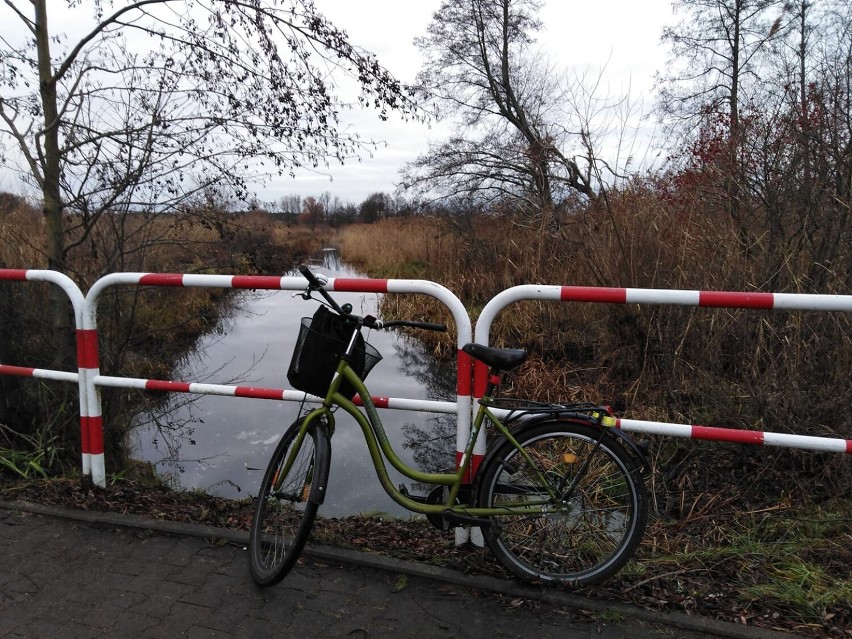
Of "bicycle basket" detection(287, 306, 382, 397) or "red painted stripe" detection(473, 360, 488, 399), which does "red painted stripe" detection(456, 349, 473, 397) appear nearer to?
"red painted stripe" detection(473, 360, 488, 399)

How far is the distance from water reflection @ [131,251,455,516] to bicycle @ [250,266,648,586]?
156 cm

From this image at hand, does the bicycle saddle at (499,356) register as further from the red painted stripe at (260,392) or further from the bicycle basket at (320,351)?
the red painted stripe at (260,392)

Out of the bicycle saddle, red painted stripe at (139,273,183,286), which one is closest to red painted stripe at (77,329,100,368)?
red painted stripe at (139,273,183,286)

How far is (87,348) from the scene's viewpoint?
11.4ft

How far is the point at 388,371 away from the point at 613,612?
7742mm

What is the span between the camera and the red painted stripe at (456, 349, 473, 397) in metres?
2.85

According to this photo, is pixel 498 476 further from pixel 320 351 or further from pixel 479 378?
pixel 320 351

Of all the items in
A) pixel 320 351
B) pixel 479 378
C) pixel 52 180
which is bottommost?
pixel 479 378

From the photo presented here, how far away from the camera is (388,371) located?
1018cm

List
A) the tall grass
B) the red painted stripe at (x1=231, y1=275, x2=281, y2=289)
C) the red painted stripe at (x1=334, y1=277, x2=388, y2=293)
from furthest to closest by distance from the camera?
the tall grass → the red painted stripe at (x1=231, y1=275, x2=281, y2=289) → the red painted stripe at (x1=334, y1=277, x2=388, y2=293)

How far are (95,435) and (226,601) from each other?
1.50 m

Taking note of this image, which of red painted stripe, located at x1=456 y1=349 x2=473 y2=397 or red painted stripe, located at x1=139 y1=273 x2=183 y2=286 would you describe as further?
red painted stripe, located at x1=139 y1=273 x2=183 y2=286

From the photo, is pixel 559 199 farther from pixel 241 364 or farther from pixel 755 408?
pixel 241 364

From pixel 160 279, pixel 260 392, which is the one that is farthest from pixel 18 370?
pixel 260 392
